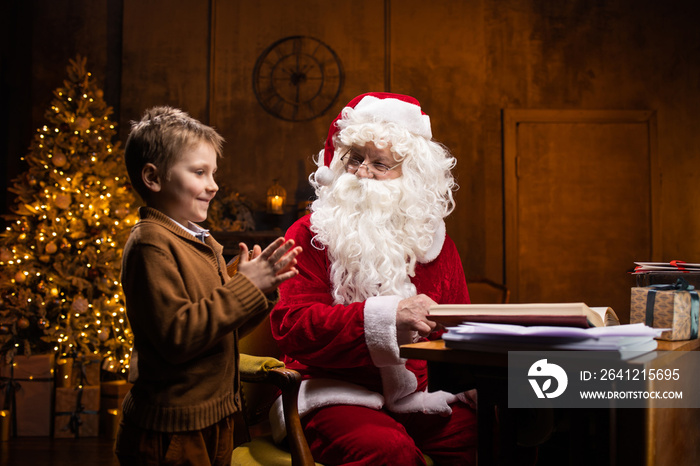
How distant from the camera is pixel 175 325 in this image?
4.05 feet

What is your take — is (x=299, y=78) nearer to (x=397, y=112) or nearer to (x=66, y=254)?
(x=66, y=254)

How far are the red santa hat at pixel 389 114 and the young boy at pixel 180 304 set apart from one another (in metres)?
0.82

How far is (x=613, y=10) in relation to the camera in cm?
606

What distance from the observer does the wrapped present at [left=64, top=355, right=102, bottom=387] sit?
4.21 metres

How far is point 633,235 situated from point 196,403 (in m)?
5.65

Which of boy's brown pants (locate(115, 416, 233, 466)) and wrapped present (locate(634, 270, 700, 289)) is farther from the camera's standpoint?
wrapped present (locate(634, 270, 700, 289))

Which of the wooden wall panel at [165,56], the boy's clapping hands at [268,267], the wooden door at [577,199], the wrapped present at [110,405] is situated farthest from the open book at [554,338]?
the wooden wall panel at [165,56]

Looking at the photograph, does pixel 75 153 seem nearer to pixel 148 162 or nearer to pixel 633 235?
pixel 148 162

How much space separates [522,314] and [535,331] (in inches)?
4.1

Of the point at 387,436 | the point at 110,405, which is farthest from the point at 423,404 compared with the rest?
the point at 110,405

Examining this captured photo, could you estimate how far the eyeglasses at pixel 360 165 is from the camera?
2.14 metres

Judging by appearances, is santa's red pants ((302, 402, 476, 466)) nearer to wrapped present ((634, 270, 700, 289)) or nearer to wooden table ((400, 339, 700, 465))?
wooden table ((400, 339, 700, 465))

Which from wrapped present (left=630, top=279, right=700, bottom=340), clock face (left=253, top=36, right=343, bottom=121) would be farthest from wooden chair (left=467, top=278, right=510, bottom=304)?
wrapped present (left=630, top=279, right=700, bottom=340)

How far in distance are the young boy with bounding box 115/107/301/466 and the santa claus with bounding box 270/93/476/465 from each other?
13.7 inches
